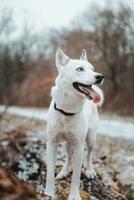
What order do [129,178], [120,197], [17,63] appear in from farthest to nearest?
[17,63], [129,178], [120,197]

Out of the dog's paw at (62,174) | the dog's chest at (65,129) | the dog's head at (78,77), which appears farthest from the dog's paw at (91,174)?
the dog's head at (78,77)

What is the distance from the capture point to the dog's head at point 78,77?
5727mm

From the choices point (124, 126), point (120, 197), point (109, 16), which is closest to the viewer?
point (120, 197)

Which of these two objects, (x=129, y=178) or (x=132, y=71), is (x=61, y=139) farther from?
(x=132, y=71)

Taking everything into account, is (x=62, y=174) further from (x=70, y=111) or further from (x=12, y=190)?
(x=12, y=190)

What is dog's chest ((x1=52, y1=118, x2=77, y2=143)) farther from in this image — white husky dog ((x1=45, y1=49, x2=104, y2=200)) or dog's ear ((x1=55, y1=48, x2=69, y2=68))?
dog's ear ((x1=55, y1=48, x2=69, y2=68))

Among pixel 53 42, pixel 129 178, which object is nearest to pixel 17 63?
pixel 53 42

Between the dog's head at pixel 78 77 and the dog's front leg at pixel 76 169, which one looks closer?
the dog's head at pixel 78 77

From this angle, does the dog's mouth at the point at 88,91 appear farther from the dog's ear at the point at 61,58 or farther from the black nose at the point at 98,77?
the dog's ear at the point at 61,58

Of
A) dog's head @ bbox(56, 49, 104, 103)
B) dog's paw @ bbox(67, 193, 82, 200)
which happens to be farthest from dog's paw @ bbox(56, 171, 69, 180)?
dog's head @ bbox(56, 49, 104, 103)

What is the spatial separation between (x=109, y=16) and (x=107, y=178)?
121ft

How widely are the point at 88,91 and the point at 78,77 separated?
0.74 ft

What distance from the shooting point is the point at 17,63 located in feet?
193

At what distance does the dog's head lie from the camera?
225 inches
